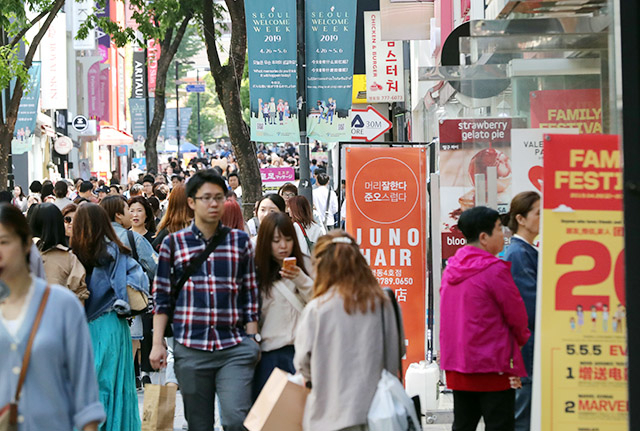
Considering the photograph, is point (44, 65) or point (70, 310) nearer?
point (70, 310)

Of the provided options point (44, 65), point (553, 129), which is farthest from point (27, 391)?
point (44, 65)

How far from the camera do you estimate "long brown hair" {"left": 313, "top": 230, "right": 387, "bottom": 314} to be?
573 cm

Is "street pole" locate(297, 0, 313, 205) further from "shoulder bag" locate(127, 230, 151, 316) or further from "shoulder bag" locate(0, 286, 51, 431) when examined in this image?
"shoulder bag" locate(0, 286, 51, 431)

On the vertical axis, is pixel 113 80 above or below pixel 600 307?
above

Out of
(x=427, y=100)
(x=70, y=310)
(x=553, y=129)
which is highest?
(x=427, y=100)

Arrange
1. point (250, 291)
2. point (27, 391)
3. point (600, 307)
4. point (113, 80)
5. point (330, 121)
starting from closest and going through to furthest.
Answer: point (27, 391) < point (600, 307) < point (250, 291) < point (330, 121) < point (113, 80)

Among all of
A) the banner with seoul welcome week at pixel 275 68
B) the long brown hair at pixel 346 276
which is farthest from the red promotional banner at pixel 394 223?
the banner with seoul welcome week at pixel 275 68

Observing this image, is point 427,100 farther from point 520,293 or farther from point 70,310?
point 70,310

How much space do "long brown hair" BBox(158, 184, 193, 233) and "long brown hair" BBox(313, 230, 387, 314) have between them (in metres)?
4.28

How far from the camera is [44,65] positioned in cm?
4312

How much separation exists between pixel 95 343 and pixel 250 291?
196cm

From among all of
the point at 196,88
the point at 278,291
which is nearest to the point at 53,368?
the point at 278,291

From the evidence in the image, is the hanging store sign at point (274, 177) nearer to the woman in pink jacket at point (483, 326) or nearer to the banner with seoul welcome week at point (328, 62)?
the banner with seoul welcome week at point (328, 62)

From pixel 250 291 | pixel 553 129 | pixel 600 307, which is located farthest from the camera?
pixel 553 129
